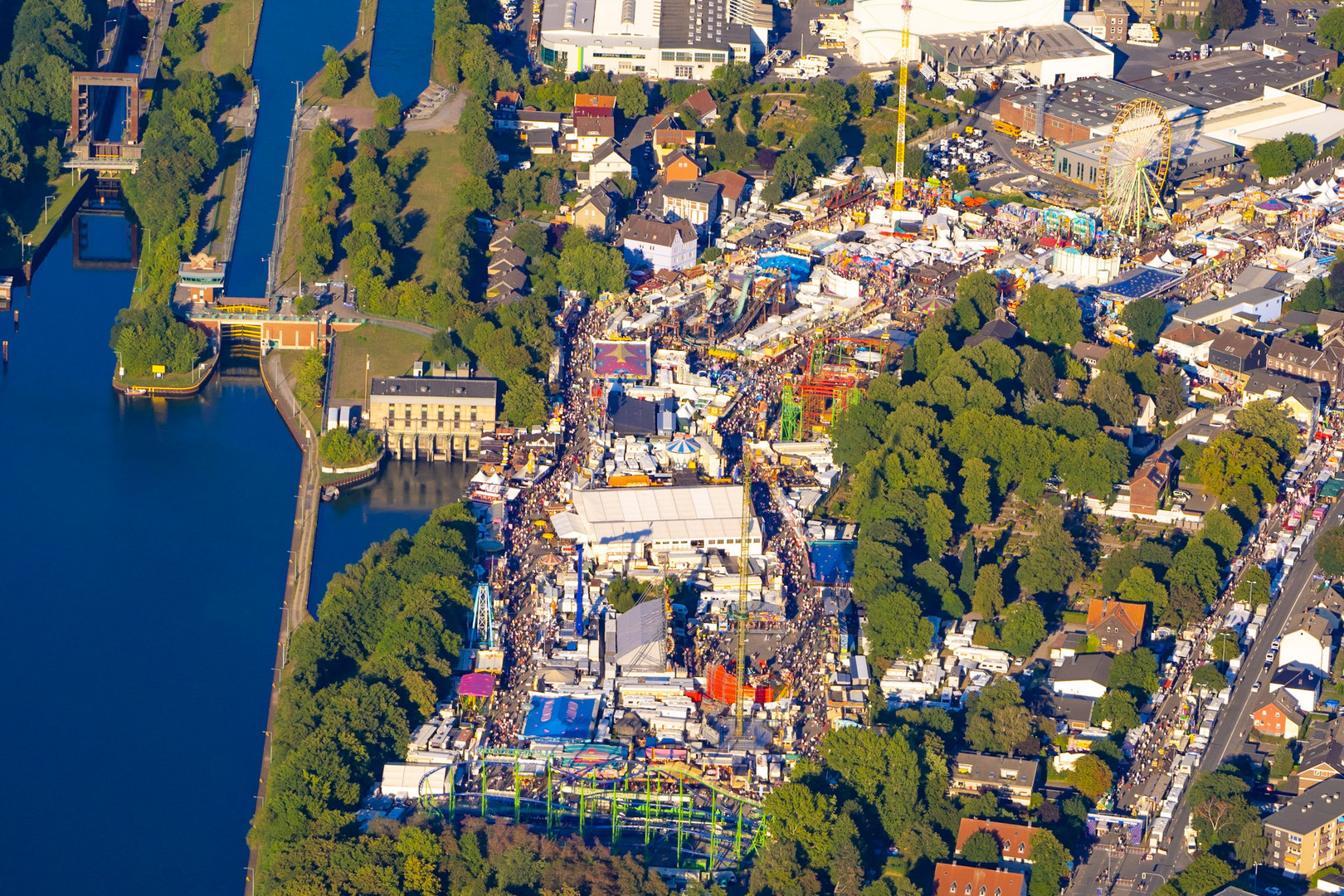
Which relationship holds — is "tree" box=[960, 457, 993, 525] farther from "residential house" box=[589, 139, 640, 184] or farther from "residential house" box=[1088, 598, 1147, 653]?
"residential house" box=[589, 139, 640, 184]

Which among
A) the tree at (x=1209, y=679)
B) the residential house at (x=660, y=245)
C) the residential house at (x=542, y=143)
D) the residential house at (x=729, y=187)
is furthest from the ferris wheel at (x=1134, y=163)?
the tree at (x=1209, y=679)

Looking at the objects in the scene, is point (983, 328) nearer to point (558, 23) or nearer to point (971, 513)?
point (971, 513)

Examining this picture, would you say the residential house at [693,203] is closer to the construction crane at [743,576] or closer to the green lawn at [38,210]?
the construction crane at [743,576]

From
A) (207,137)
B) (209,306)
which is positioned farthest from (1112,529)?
(207,137)

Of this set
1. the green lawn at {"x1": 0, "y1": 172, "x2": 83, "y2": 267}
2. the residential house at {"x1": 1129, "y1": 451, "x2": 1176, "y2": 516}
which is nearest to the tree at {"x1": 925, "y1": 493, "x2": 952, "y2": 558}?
the residential house at {"x1": 1129, "y1": 451, "x2": 1176, "y2": 516}

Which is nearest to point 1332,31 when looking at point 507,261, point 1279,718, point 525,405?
point 507,261
